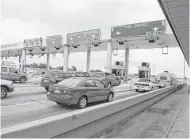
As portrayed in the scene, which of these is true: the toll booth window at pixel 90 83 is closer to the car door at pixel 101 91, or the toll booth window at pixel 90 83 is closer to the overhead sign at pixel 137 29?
the car door at pixel 101 91

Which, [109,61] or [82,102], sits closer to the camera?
[82,102]

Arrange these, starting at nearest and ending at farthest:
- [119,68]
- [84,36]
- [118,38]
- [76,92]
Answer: [76,92], [118,38], [84,36], [119,68]

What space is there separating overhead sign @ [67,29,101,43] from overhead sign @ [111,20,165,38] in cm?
245

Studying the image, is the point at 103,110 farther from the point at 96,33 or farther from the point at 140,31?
the point at 96,33

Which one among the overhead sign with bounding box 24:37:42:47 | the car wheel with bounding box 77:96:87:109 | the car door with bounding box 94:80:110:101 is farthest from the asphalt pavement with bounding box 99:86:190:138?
the overhead sign with bounding box 24:37:42:47

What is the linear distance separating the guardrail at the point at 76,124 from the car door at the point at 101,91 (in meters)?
3.48

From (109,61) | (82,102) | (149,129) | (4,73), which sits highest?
(109,61)

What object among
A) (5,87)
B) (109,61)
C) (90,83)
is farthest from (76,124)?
(109,61)

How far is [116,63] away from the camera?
140 feet

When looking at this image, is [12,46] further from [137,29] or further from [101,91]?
[101,91]

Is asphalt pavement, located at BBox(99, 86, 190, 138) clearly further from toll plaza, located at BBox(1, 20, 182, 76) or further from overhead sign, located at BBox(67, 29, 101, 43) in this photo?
overhead sign, located at BBox(67, 29, 101, 43)

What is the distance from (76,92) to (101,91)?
7.02ft

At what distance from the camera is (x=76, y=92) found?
830cm

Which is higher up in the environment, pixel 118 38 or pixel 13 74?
pixel 118 38
